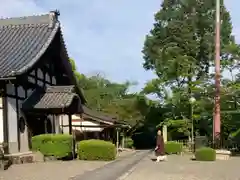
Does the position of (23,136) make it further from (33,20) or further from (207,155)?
(207,155)

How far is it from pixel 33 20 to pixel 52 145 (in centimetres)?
848

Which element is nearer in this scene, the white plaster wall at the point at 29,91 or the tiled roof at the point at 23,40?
the tiled roof at the point at 23,40

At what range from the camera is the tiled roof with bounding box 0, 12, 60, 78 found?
19125 mm

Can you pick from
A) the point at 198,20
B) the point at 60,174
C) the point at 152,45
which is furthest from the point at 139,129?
the point at 60,174

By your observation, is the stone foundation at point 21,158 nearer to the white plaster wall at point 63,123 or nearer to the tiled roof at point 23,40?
the tiled roof at point 23,40

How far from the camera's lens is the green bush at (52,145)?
63.5 feet

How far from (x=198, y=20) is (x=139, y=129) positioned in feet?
45.1

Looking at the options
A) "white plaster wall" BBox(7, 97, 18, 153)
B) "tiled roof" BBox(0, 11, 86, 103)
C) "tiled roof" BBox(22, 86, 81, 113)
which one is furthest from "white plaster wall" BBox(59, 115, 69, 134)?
"white plaster wall" BBox(7, 97, 18, 153)

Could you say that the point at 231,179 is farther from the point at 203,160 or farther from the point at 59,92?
the point at 59,92

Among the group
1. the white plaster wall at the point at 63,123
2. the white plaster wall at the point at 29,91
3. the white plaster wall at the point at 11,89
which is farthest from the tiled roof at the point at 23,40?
the white plaster wall at the point at 63,123

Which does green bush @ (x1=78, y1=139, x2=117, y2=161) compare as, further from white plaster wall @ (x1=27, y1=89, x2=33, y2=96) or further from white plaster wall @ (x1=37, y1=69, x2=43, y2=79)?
white plaster wall @ (x1=37, y1=69, x2=43, y2=79)

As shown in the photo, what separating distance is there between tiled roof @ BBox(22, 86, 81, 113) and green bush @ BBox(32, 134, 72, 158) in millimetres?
1382

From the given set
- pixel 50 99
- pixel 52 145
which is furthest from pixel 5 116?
pixel 50 99

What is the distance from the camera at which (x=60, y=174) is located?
13641 millimetres
